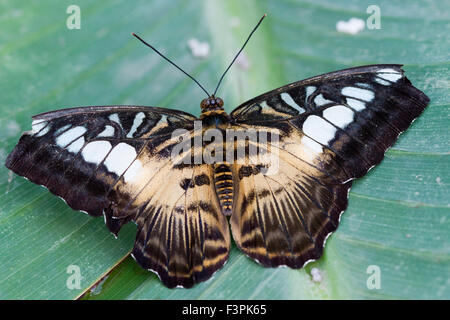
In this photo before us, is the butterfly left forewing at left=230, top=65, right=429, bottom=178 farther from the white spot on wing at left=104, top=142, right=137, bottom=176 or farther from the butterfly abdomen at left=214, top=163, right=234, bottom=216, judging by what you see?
the white spot on wing at left=104, top=142, right=137, bottom=176

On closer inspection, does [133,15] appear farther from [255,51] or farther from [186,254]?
[186,254]

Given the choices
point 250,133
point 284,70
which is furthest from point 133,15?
point 250,133

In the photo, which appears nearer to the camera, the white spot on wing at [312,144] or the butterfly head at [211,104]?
the white spot on wing at [312,144]

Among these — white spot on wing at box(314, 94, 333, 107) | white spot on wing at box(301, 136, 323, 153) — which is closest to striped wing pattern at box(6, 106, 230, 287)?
white spot on wing at box(301, 136, 323, 153)

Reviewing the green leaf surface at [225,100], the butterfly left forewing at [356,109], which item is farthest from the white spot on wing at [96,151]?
the butterfly left forewing at [356,109]

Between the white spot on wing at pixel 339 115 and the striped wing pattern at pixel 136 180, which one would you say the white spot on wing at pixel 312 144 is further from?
the striped wing pattern at pixel 136 180
